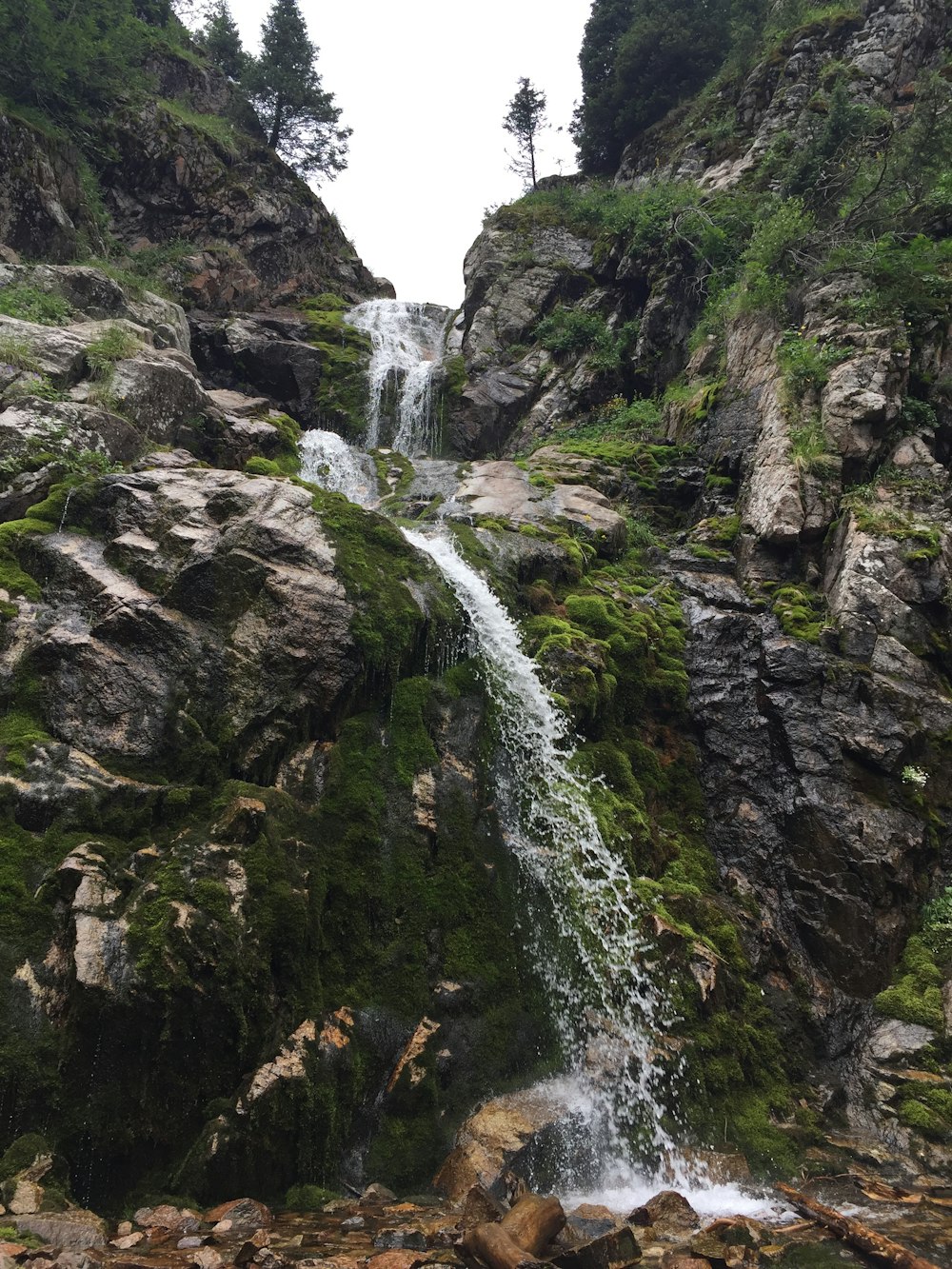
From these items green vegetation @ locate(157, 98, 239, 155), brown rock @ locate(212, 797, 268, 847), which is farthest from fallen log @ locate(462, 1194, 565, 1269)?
green vegetation @ locate(157, 98, 239, 155)

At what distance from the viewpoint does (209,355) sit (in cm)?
2344

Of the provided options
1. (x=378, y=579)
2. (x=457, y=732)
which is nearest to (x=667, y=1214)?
(x=457, y=732)

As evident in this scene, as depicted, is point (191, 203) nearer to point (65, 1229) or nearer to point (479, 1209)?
point (65, 1229)

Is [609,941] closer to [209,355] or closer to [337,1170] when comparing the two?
[337,1170]

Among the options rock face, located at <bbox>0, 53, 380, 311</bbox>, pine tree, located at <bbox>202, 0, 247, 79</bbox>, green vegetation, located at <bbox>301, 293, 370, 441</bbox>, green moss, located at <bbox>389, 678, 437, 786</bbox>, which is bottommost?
green moss, located at <bbox>389, 678, 437, 786</bbox>

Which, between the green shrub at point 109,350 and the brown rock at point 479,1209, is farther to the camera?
the green shrub at point 109,350

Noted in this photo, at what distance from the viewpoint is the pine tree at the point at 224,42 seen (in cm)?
3709

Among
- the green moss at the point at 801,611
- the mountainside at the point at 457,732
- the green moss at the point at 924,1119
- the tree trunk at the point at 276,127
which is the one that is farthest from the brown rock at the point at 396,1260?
the tree trunk at the point at 276,127

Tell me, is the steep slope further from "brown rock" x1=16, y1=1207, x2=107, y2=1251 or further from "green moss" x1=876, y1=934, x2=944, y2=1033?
"brown rock" x1=16, y1=1207, x2=107, y2=1251

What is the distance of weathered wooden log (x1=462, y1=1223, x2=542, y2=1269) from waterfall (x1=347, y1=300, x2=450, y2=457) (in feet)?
65.9

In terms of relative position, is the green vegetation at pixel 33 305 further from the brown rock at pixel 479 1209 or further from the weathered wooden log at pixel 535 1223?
the weathered wooden log at pixel 535 1223

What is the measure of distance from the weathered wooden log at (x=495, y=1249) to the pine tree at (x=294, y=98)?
4427 centimetres

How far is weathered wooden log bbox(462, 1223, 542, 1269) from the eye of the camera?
441 cm

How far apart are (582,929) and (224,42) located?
4680cm
